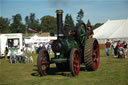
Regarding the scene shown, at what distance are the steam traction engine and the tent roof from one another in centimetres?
2752

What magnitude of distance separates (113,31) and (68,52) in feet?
101

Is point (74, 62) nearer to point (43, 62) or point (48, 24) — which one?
point (43, 62)

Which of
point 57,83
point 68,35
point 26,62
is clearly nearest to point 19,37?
point 26,62

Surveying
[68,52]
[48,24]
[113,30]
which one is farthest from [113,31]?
[48,24]

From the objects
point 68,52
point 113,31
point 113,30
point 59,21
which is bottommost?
point 68,52

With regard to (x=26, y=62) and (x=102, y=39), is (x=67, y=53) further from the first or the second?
(x=102, y=39)

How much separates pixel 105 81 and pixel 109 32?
107 ft

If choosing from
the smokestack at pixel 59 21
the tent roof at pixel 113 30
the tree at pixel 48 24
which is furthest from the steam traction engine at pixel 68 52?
the tree at pixel 48 24

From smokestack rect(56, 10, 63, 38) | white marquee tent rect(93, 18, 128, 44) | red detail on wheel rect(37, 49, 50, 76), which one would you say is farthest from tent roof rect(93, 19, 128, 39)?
smokestack rect(56, 10, 63, 38)

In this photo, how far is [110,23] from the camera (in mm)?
42281

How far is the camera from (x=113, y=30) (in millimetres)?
39312

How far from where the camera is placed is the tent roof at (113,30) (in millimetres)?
37091

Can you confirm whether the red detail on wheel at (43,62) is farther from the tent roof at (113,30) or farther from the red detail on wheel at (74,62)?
the tent roof at (113,30)

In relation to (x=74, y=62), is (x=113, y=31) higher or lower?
higher
